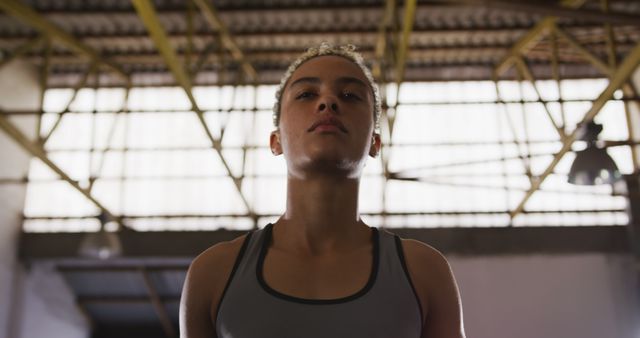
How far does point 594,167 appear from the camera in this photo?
212 inches

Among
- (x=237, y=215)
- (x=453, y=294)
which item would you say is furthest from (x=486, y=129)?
(x=453, y=294)

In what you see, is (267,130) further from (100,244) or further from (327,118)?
(327,118)

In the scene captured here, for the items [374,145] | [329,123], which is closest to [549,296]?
[374,145]

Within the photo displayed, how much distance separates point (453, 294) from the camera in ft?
4.59

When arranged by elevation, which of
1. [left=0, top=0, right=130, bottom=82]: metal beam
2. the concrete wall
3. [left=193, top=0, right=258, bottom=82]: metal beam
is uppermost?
[left=193, top=0, right=258, bottom=82]: metal beam

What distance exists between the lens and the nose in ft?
4.53

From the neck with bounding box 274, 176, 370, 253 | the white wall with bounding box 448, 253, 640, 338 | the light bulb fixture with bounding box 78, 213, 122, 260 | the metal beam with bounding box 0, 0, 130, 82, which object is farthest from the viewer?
Answer: the white wall with bounding box 448, 253, 640, 338

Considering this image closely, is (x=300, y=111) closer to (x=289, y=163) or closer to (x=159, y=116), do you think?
(x=289, y=163)

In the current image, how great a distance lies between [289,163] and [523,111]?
32.8ft

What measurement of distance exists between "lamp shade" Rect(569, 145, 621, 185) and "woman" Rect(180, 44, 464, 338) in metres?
4.44

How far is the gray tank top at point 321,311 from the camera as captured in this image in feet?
3.93

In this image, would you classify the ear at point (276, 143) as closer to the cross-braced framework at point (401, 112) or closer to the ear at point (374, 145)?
the ear at point (374, 145)

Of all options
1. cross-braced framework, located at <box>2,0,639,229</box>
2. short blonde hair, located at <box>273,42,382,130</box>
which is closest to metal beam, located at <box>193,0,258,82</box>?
cross-braced framework, located at <box>2,0,639,229</box>

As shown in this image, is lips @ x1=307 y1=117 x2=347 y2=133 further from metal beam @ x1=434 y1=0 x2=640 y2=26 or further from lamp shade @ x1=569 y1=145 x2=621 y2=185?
lamp shade @ x1=569 y1=145 x2=621 y2=185
